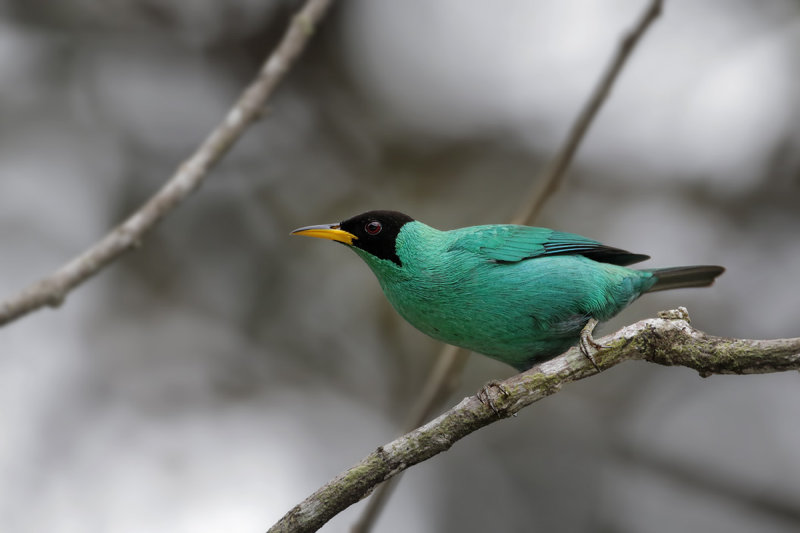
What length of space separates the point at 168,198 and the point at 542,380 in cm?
246

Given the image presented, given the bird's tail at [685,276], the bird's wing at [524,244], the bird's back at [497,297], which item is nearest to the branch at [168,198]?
the bird's back at [497,297]

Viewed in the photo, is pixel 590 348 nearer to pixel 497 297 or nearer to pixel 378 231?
pixel 497 297

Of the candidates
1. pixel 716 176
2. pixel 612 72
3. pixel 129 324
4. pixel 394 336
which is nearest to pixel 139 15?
pixel 129 324

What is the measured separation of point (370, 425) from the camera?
26.3 ft

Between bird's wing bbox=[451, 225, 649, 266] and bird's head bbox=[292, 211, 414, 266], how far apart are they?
0.38 m

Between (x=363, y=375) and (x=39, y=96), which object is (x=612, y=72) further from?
(x=39, y=96)

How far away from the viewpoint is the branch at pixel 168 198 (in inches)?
159

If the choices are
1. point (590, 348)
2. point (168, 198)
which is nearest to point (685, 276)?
point (590, 348)

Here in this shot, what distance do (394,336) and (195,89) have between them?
349 cm

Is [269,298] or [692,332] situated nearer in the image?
[692,332]

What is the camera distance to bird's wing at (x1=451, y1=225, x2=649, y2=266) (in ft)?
14.9

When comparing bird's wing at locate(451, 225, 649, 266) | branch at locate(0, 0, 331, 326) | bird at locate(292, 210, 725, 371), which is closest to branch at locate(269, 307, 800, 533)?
bird at locate(292, 210, 725, 371)

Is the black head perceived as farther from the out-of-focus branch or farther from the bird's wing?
the out-of-focus branch

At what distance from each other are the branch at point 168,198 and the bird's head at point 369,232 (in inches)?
29.1
